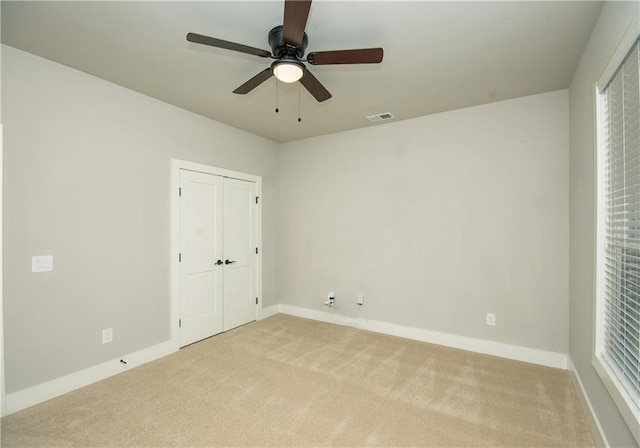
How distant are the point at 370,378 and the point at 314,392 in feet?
1.90

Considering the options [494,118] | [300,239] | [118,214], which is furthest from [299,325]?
[494,118]

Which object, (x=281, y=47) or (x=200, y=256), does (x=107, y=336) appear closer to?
(x=200, y=256)

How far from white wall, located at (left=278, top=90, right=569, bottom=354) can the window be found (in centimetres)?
122

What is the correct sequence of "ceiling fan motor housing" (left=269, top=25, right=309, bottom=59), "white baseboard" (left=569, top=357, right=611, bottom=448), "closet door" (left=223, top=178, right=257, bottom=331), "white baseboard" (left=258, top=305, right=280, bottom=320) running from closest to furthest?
1. "white baseboard" (left=569, top=357, right=611, bottom=448)
2. "ceiling fan motor housing" (left=269, top=25, right=309, bottom=59)
3. "closet door" (left=223, top=178, right=257, bottom=331)
4. "white baseboard" (left=258, top=305, right=280, bottom=320)

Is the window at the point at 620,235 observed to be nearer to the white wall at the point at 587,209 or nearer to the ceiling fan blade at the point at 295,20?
the white wall at the point at 587,209

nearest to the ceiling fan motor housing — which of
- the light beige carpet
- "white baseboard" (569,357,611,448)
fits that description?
the light beige carpet

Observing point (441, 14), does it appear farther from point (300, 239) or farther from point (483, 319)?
point (300, 239)

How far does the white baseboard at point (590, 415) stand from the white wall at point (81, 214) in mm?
3866

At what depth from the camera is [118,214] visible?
3.11m

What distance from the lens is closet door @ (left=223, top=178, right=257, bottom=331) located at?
14.0 ft

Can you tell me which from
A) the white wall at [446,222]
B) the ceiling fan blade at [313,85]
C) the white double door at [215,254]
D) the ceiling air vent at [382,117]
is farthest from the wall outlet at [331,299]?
the ceiling fan blade at [313,85]

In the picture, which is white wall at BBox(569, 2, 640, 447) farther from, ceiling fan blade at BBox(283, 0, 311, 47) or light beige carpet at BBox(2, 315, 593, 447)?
ceiling fan blade at BBox(283, 0, 311, 47)

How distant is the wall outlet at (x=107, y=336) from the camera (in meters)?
2.96

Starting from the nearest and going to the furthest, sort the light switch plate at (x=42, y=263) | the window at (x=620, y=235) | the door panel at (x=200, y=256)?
the window at (x=620, y=235), the light switch plate at (x=42, y=263), the door panel at (x=200, y=256)
